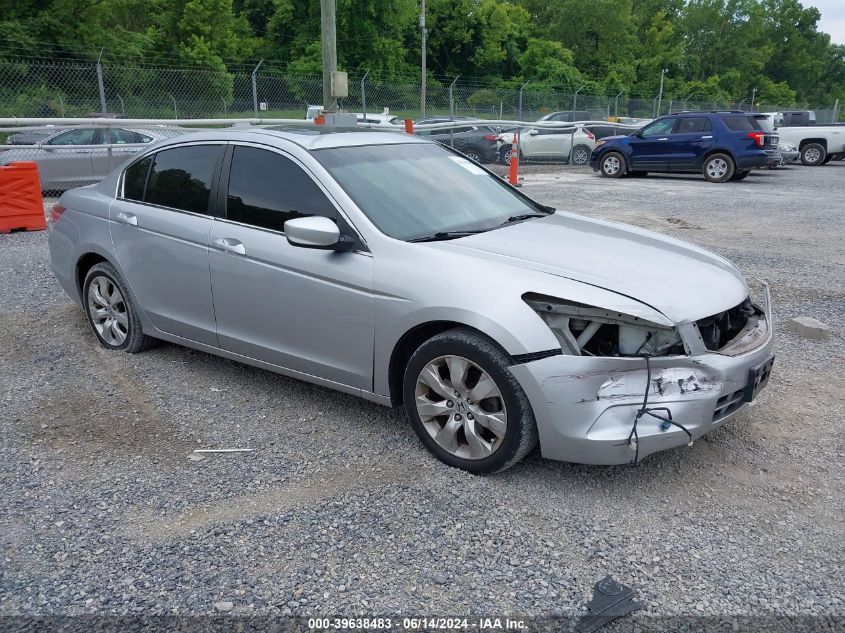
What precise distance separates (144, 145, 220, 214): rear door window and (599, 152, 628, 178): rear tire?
16.0 m

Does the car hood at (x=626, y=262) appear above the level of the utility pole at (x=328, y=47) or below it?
below

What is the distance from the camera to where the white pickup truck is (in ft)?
75.0

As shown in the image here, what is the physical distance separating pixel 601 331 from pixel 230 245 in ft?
7.33

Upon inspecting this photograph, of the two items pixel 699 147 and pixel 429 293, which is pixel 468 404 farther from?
pixel 699 147

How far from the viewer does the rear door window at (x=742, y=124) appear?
57.6 ft

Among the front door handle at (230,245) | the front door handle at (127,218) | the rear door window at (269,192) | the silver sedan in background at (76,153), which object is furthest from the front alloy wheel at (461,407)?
the silver sedan in background at (76,153)

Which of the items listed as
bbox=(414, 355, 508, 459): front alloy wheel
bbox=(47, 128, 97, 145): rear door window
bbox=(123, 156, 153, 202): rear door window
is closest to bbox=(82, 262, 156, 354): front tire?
bbox=(123, 156, 153, 202): rear door window

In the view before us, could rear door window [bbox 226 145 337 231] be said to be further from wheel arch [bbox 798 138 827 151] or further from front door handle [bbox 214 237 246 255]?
Result: wheel arch [bbox 798 138 827 151]

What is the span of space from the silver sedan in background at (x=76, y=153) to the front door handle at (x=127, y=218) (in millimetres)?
8436

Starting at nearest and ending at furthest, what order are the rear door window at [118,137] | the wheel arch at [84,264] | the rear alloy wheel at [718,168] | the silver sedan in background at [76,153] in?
the wheel arch at [84,264]
the silver sedan in background at [76,153]
the rear door window at [118,137]
the rear alloy wheel at [718,168]

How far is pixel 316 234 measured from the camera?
377 cm

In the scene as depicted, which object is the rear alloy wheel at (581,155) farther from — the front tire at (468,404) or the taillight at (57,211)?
the front tire at (468,404)

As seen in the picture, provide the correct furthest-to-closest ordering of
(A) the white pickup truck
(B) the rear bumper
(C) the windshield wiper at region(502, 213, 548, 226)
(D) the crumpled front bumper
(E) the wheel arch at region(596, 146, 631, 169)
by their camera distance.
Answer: (A) the white pickup truck → (E) the wheel arch at region(596, 146, 631, 169) → (B) the rear bumper → (C) the windshield wiper at region(502, 213, 548, 226) → (D) the crumpled front bumper

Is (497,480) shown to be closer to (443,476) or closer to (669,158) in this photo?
(443,476)
